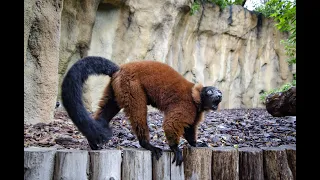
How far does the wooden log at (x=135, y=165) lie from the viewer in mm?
1746

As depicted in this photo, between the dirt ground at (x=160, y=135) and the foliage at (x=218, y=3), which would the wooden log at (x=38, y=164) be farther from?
the foliage at (x=218, y=3)

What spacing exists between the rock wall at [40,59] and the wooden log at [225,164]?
197cm

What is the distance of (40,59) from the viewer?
3260mm

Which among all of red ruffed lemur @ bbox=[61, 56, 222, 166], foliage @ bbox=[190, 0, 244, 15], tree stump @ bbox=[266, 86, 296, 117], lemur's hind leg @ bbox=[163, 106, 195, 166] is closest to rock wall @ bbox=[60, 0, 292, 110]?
foliage @ bbox=[190, 0, 244, 15]

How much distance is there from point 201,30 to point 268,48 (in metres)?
3.31

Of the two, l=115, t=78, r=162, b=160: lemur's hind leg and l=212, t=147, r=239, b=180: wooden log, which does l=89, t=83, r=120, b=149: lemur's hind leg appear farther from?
l=212, t=147, r=239, b=180: wooden log

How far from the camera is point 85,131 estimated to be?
1.82 metres

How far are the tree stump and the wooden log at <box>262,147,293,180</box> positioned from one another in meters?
2.60

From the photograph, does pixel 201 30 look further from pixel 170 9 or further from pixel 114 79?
pixel 114 79

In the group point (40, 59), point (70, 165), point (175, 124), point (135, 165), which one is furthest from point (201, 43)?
point (70, 165)

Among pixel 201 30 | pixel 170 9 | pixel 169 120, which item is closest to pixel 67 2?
pixel 170 9

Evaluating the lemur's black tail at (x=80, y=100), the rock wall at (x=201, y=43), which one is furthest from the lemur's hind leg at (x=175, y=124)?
the rock wall at (x=201, y=43)

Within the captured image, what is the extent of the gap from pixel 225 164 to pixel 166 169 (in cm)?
32

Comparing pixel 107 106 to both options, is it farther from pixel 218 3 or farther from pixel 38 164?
pixel 218 3
